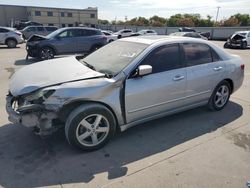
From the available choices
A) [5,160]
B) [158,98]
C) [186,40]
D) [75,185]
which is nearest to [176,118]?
[158,98]

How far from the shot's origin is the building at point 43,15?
2229 inches

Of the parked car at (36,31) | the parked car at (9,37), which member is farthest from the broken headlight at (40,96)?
the parked car at (36,31)

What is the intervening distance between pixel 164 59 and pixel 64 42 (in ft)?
27.4

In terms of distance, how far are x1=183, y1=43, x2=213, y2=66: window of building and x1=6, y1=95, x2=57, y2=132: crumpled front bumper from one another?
250cm

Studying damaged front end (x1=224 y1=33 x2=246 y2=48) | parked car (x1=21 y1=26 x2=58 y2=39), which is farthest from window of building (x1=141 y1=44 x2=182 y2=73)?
parked car (x1=21 y1=26 x2=58 y2=39)

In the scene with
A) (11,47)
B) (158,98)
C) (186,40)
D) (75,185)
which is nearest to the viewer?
(75,185)

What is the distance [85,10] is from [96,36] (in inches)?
2165

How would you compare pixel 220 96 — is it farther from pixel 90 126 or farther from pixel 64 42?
pixel 64 42

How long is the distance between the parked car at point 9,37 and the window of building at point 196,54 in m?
16.1

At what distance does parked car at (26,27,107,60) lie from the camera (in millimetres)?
10516

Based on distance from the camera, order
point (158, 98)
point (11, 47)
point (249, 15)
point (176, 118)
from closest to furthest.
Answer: point (158, 98), point (176, 118), point (11, 47), point (249, 15)

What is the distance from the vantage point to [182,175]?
2.81 metres

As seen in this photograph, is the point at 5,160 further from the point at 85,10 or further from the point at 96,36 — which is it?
the point at 85,10

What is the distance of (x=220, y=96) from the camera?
4.70 meters
